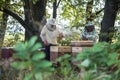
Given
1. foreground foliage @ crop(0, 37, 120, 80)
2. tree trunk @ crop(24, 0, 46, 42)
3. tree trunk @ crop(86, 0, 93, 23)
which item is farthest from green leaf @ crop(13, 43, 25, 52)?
tree trunk @ crop(86, 0, 93, 23)

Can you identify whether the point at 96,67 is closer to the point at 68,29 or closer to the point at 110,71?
the point at 110,71

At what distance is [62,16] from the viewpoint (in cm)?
2661

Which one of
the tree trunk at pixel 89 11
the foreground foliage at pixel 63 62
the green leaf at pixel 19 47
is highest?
the tree trunk at pixel 89 11

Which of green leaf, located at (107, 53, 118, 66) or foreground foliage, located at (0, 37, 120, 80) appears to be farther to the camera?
green leaf, located at (107, 53, 118, 66)

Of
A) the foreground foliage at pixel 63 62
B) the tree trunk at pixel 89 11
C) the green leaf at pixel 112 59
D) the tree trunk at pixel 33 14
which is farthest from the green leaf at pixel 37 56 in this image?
the tree trunk at pixel 89 11

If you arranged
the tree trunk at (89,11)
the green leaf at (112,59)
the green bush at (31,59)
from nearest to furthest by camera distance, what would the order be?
the green bush at (31,59) → the green leaf at (112,59) → the tree trunk at (89,11)

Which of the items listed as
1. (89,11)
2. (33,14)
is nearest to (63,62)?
(33,14)

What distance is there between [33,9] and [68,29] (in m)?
4.23

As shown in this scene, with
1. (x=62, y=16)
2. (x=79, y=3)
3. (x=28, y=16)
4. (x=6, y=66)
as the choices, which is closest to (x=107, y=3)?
(x=28, y=16)

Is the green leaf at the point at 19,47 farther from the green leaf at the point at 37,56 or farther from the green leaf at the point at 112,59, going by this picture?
the green leaf at the point at 112,59

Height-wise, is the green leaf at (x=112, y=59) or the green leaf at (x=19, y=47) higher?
the green leaf at (x=19, y=47)

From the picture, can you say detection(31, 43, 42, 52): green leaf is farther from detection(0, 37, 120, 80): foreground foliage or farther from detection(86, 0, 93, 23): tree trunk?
detection(86, 0, 93, 23): tree trunk

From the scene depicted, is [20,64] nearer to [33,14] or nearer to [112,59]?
[112,59]

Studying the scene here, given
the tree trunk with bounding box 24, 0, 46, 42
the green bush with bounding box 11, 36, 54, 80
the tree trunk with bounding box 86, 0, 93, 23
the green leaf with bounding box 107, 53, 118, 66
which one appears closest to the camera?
the green bush with bounding box 11, 36, 54, 80
